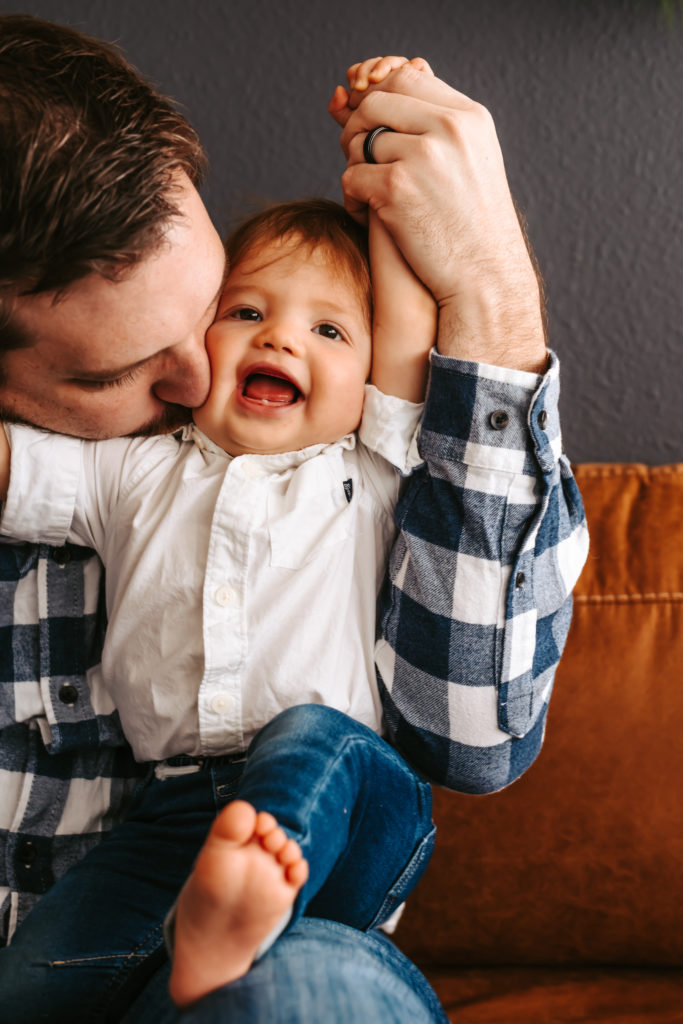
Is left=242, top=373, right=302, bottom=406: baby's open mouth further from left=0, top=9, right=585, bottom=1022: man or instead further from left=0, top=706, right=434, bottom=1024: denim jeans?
left=0, top=706, right=434, bottom=1024: denim jeans

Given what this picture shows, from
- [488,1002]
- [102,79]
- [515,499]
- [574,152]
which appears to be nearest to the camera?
[102,79]

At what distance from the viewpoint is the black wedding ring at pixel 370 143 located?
35.7 inches

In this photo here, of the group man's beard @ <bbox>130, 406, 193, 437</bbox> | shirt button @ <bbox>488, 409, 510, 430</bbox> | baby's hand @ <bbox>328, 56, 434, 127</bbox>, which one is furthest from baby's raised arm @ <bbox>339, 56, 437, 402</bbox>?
man's beard @ <bbox>130, 406, 193, 437</bbox>

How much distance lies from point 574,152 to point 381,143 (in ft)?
1.59

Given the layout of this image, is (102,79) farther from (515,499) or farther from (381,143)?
(515,499)

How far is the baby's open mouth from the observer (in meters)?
0.93

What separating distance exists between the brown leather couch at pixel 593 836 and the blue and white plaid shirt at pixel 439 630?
0.55 feet

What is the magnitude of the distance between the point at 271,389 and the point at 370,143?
29cm

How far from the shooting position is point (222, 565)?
887 millimetres

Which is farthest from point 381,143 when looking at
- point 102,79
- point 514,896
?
point 514,896

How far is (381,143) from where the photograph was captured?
90 cm

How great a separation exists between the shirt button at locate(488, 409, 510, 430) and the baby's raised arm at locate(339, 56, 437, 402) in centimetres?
10

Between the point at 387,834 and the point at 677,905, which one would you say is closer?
the point at 387,834

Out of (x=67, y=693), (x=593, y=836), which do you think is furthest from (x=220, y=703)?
(x=593, y=836)
